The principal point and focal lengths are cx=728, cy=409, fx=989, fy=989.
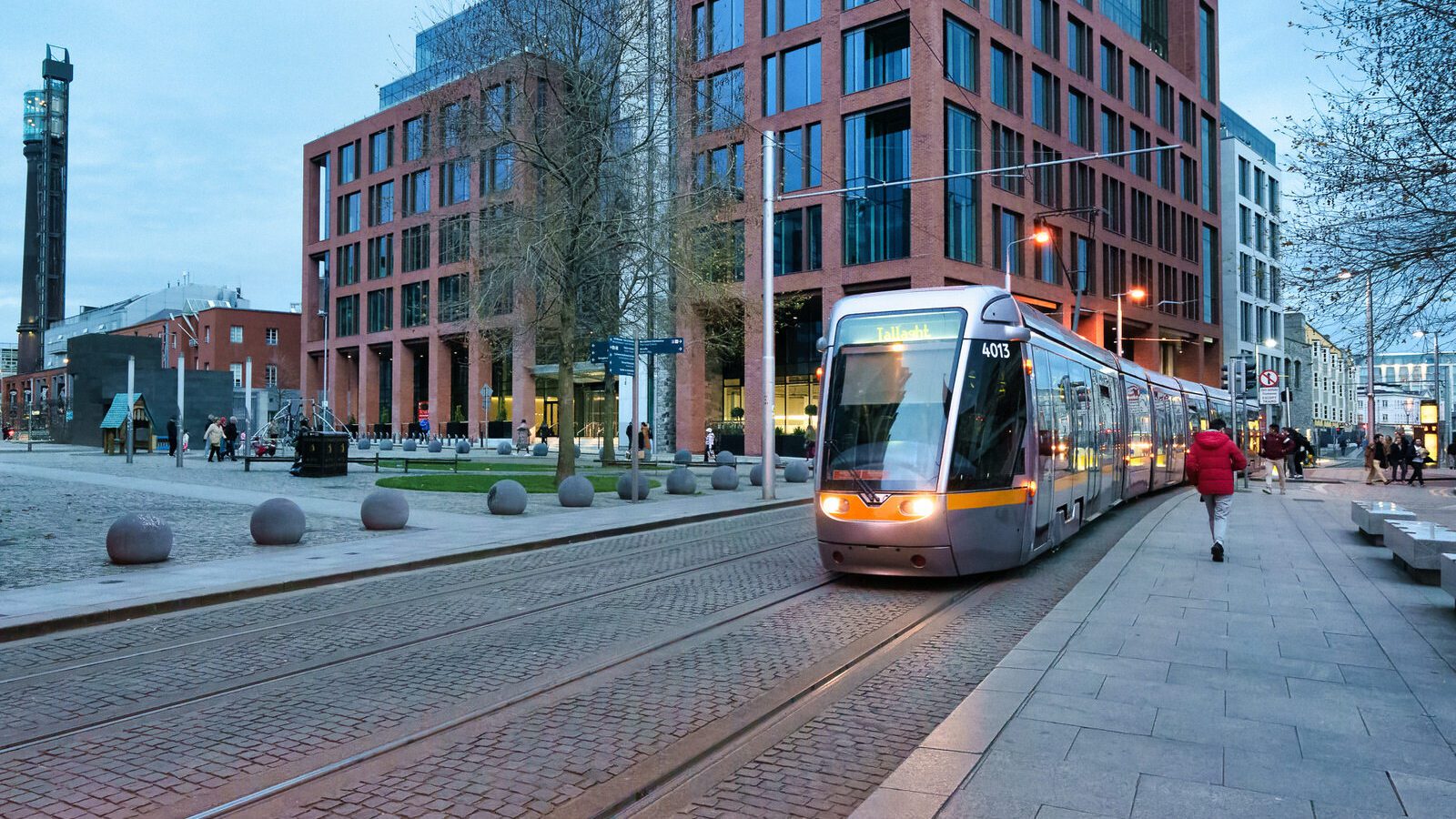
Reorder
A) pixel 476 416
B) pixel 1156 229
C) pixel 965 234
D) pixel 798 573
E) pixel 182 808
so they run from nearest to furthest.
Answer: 1. pixel 182 808
2. pixel 798 573
3. pixel 965 234
4. pixel 1156 229
5. pixel 476 416

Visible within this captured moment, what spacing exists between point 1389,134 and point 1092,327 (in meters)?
40.4

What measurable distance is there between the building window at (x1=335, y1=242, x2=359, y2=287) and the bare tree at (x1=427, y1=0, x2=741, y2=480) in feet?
156

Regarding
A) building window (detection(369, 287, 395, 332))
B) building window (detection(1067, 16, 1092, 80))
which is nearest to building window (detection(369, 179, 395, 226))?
building window (detection(369, 287, 395, 332))

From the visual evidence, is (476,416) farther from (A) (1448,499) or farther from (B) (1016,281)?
(A) (1448,499)

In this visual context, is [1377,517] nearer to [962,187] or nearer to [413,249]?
[962,187]

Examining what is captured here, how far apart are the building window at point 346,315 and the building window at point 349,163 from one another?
7958 mm

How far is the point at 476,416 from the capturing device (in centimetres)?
6116

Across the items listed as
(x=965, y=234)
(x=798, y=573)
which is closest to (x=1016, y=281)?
(x=965, y=234)

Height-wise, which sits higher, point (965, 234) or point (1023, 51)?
point (1023, 51)

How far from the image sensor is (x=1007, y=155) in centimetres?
4284

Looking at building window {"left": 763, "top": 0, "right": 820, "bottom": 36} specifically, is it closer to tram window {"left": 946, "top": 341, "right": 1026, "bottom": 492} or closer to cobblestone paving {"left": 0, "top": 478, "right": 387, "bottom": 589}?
cobblestone paving {"left": 0, "top": 478, "right": 387, "bottom": 589}

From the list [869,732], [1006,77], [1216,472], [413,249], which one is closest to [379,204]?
[413,249]

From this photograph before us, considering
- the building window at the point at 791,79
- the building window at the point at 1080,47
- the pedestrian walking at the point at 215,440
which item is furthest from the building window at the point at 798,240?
the pedestrian walking at the point at 215,440

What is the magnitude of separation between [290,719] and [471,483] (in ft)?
61.1
